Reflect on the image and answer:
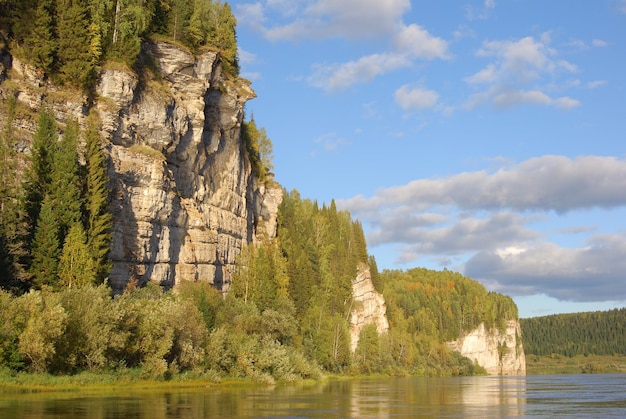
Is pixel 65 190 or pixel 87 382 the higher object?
pixel 65 190

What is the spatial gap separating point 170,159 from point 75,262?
2834cm

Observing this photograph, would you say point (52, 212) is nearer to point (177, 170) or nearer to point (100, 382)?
point (100, 382)

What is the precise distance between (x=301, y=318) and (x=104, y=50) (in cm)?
5677

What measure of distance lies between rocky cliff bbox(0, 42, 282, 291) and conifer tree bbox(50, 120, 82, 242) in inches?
249

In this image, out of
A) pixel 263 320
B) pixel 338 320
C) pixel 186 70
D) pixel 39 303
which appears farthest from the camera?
pixel 338 320

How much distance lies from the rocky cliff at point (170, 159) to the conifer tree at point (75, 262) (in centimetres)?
1147

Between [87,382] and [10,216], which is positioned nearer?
[87,382]

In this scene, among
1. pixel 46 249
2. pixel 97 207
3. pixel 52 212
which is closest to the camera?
pixel 46 249

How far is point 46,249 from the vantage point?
5894 centimetres

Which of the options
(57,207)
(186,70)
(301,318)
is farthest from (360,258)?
(57,207)

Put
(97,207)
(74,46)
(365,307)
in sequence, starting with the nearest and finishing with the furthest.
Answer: (97,207) → (74,46) → (365,307)

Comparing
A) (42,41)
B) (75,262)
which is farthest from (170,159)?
(75,262)

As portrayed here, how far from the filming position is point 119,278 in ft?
236

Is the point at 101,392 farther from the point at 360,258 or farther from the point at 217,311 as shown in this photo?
the point at 360,258
